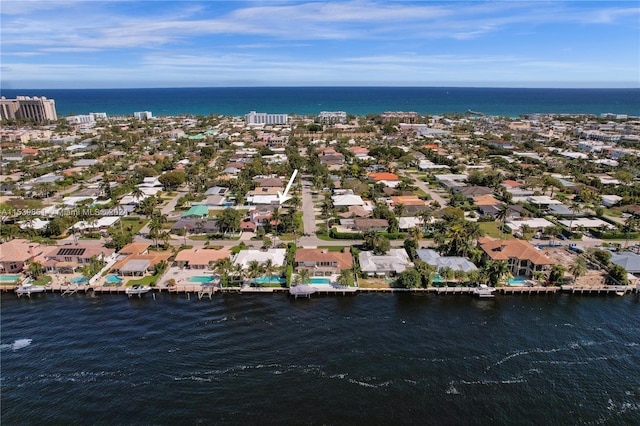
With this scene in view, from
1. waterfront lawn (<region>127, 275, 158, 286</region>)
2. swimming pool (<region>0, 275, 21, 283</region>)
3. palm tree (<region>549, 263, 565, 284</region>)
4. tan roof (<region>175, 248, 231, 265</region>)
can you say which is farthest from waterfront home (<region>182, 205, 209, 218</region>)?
palm tree (<region>549, 263, 565, 284</region>)

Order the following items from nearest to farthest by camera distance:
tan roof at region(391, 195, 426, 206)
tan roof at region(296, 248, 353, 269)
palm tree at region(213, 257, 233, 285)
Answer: palm tree at region(213, 257, 233, 285)
tan roof at region(296, 248, 353, 269)
tan roof at region(391, 195, 426, 206)

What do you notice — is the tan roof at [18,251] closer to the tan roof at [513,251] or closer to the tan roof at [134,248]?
the tan roof at [134,248]

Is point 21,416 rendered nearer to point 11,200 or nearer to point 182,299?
point 182,299

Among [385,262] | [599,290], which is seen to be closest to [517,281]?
[599,290]

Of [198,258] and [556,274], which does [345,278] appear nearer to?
[198,258]

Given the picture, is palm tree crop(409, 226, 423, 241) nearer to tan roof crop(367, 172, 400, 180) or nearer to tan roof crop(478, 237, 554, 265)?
tan roof crop(478, 237, 554, 265)

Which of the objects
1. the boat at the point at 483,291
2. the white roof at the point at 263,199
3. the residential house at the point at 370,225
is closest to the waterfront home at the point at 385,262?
the residential house at the point at 370,225
